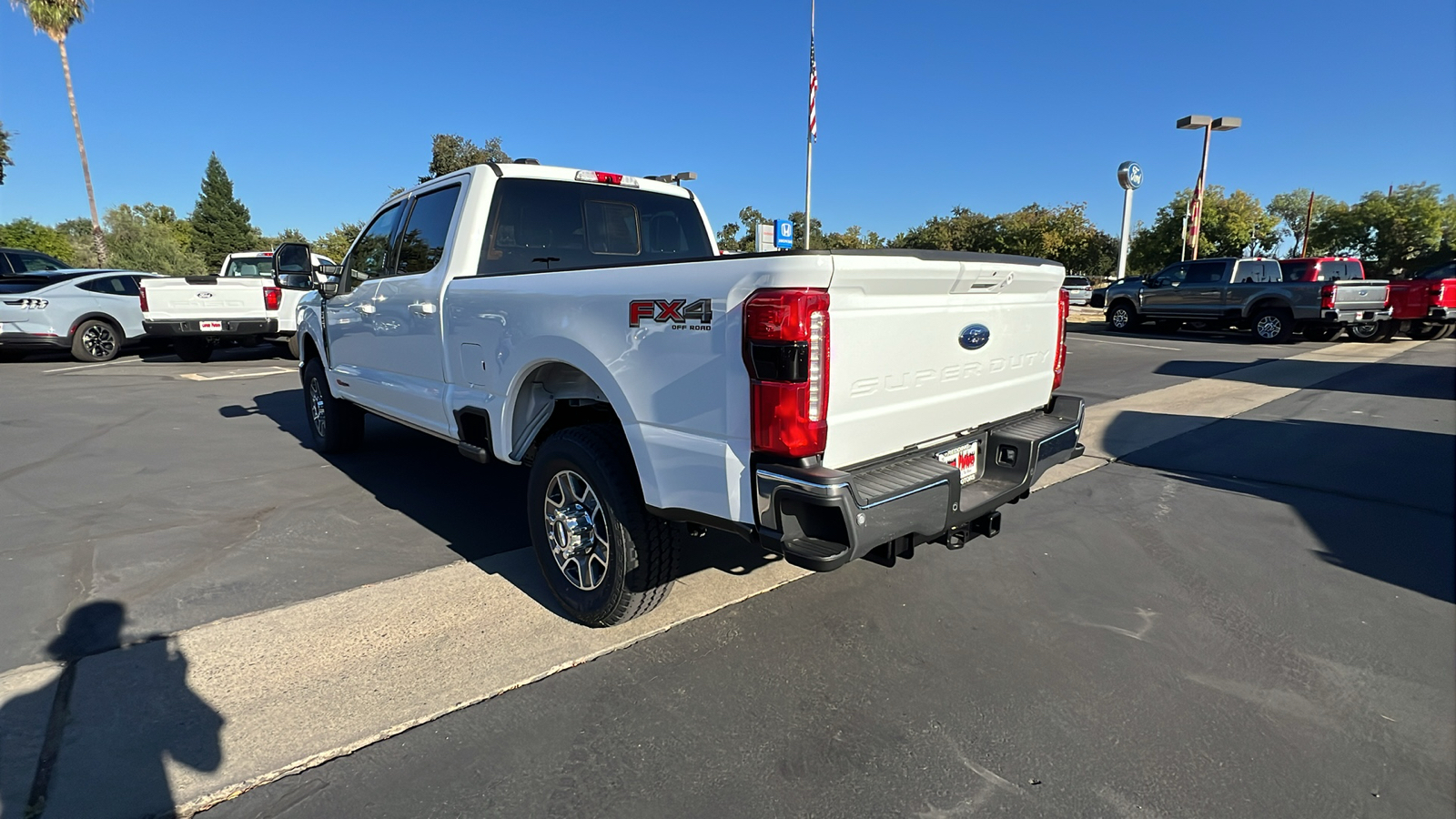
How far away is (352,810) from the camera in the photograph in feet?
7.27

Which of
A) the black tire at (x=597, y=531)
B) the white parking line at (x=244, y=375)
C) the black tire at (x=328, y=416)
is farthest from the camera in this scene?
the white parking line at (x=244, y=375)

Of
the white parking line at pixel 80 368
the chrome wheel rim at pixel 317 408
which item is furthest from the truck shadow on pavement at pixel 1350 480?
the white parking line at pixel 80 368

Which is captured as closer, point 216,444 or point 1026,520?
point 1026,520

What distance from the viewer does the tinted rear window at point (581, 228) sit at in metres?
4.24

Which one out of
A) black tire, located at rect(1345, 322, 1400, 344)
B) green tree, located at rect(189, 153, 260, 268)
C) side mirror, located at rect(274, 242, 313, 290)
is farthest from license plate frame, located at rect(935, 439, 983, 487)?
green tree, located at rect(189, 153, 260, 268)

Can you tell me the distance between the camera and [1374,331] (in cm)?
1672

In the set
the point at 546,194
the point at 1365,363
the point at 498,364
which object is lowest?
the point at 1365,363

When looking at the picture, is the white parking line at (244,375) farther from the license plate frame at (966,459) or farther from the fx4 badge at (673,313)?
the license plate frame at (966,459)

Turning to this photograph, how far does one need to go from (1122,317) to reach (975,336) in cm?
2050

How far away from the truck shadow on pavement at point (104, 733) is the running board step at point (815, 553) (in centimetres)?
197

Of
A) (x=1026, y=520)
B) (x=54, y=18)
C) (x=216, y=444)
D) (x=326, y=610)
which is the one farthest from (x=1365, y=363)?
(x=54, y=18)

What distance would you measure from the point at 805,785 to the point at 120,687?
2.56 metres

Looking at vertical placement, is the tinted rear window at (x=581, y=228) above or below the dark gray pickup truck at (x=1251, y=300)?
above

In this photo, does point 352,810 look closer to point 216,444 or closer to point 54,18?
point 216,444
